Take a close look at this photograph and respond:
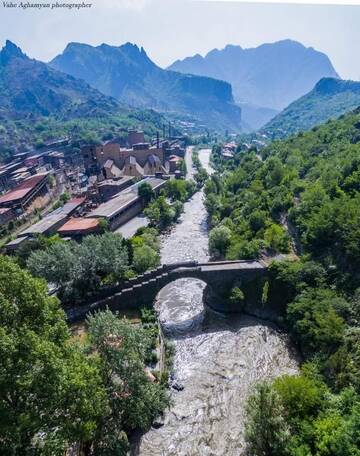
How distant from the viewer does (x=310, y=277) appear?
112ft

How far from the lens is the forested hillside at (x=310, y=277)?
18672 mm

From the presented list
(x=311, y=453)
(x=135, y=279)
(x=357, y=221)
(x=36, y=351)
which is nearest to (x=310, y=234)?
(x=357, y=221)

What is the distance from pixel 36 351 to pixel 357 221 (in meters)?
34.3

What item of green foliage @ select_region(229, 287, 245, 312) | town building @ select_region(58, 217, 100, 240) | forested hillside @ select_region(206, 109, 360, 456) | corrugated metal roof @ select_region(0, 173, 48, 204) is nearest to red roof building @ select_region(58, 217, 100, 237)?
town building @ select_region(58, 217, 100, 240)

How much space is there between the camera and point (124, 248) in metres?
39.2

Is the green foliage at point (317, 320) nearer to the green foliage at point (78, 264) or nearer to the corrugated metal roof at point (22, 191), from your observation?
the green foliage at point (78, 264)

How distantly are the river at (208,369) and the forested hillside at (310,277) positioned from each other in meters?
2.86

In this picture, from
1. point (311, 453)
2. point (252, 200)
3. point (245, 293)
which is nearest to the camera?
point (311, 453)

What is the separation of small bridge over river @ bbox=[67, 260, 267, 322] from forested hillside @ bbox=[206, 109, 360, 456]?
2076 mm

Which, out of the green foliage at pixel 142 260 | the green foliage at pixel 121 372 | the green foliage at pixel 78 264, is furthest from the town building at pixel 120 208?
the green foliage at pixel 121 372

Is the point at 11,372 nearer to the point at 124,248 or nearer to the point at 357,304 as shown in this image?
the point at 124,248

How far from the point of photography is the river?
22.7m

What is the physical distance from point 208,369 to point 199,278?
1136cm

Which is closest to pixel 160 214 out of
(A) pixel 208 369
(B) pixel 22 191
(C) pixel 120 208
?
(C) pixel 120 208
